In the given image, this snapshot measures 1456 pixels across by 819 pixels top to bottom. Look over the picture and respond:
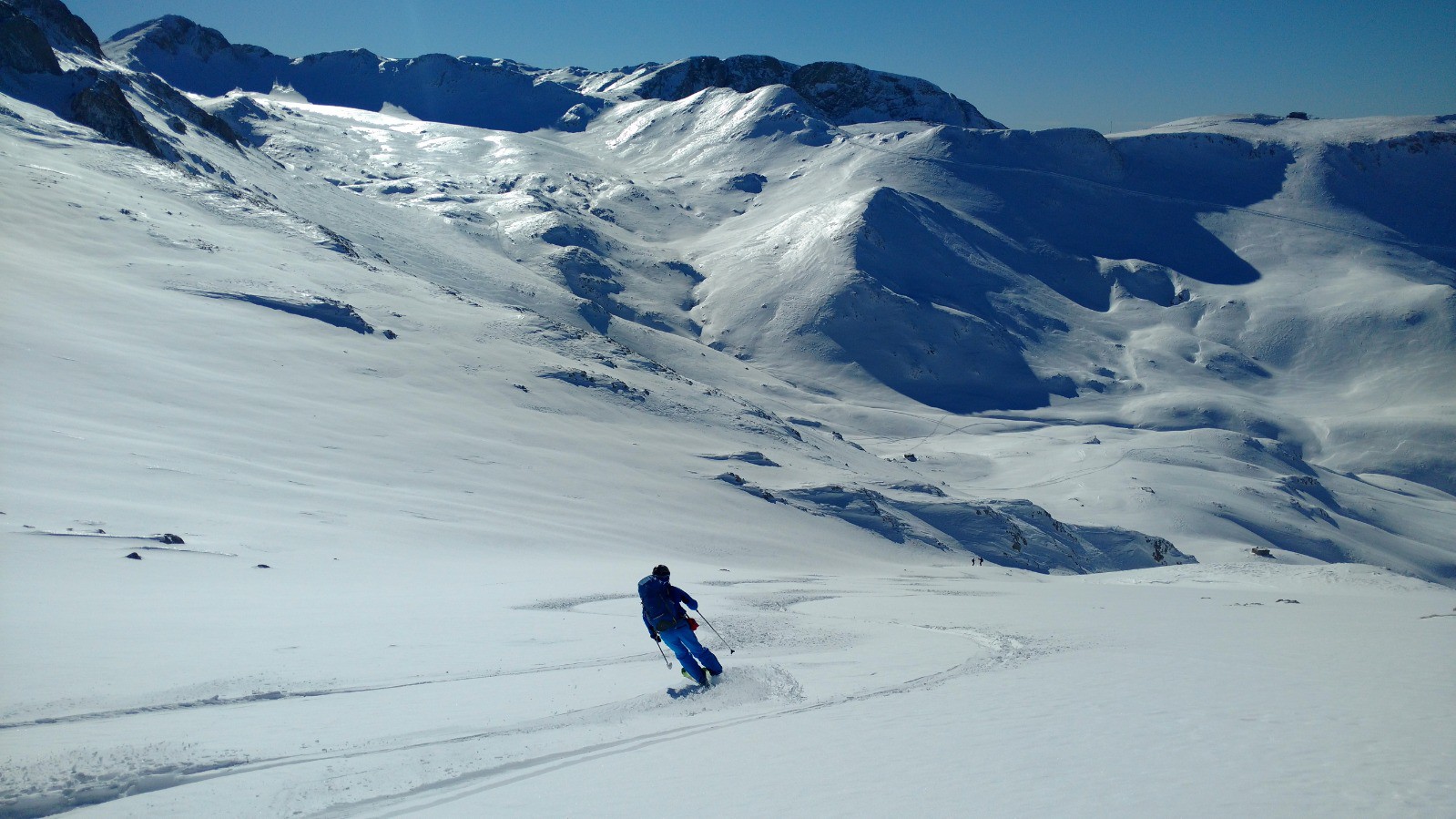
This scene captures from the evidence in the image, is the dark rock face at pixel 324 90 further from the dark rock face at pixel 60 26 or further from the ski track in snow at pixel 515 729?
the ski track in snow at pixel 515 729

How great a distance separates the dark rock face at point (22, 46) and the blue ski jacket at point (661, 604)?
79215 mm

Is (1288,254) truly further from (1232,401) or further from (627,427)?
(627,427)

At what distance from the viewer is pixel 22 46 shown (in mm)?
68438

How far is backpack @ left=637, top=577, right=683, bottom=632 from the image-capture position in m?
12.1

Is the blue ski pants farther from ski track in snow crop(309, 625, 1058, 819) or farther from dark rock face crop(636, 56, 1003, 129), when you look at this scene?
dark rock face crop(636, 56, 1003, 129)

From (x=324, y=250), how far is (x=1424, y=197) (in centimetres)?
14634

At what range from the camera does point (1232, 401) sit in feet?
312

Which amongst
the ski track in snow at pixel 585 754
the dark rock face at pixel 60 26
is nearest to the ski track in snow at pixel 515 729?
the ski track in snow at pixel 585 754

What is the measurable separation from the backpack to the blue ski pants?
0.13m

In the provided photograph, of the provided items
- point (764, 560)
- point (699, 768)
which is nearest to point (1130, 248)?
point (764, 560)

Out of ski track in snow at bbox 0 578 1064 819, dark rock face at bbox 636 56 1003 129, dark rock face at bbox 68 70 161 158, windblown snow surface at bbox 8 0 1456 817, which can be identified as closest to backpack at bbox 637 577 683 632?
windblown snow surface at bbox 8 0 1456 817

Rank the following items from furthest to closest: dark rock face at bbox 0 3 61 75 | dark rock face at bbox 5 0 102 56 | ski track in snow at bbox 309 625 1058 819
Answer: dark rock face at bbox 5 0 102 56, dark rock face at bbox 0 3 61 75, ski track in snow at bbox 309 625 1058 819

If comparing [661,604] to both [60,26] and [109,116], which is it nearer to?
[109,116]

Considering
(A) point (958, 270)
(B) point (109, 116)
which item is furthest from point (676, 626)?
(A) point (958, 270)
